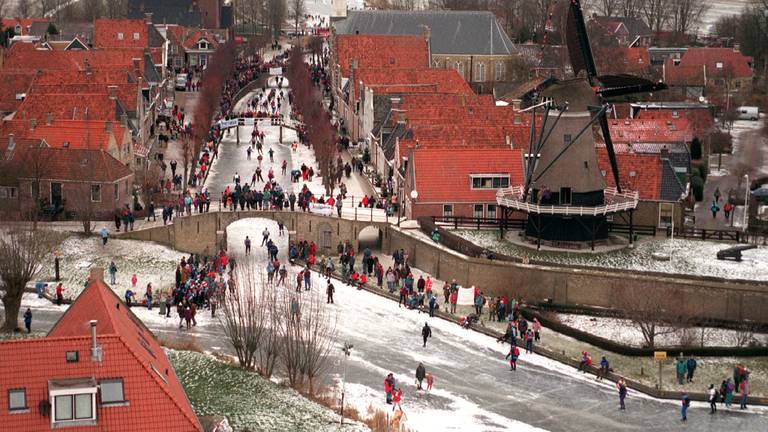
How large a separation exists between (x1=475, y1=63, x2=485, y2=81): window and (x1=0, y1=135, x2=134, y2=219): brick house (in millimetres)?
63871

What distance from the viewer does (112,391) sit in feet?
132

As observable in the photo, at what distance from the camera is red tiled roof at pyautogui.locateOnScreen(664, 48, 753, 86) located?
13562 cm

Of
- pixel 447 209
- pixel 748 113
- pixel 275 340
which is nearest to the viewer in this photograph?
pixel 275 340

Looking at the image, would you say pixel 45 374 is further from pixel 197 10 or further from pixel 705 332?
pixel 197 10

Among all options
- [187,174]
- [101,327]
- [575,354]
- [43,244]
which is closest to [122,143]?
[187,174]

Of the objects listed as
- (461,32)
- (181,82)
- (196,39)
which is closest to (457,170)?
(181,82)

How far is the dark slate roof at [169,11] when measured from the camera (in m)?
169

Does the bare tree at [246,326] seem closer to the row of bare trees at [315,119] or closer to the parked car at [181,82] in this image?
the row of bare trees at [315,119]

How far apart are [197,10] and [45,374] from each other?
134 m

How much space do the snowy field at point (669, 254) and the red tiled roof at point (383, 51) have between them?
51.2 meters

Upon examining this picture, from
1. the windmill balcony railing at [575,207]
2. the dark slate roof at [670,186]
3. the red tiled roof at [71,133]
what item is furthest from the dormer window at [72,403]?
the dark slate roof at [670,186]

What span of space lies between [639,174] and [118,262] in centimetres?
2695

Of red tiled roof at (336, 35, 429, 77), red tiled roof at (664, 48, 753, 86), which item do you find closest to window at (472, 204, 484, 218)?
red tiled roof at (336, 35, 429, 77)

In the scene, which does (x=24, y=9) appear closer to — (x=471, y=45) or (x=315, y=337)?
(x=471, y=45)
